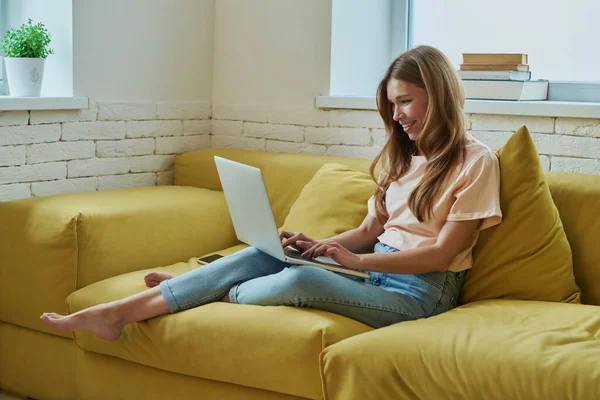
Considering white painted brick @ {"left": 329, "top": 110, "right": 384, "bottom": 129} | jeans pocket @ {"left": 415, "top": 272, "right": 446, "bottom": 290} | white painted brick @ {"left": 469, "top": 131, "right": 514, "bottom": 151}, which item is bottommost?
jeans pocket @ {"left": 415, "top": 272, "right": 446, "bottom": 290}

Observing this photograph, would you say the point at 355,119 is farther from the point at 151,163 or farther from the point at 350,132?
the point at 151,163

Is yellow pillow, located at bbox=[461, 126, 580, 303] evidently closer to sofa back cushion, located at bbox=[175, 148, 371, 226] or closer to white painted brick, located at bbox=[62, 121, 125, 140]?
sofa back cushion, located at bbox=[175, 148, 371, 226]

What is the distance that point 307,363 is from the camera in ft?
7.14

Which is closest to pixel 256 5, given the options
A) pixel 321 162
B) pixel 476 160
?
pixel 321 162

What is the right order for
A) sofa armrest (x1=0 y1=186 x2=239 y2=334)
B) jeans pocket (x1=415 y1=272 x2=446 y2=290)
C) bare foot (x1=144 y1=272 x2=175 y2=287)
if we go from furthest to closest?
sofa armrest (x1=0 y1=186 x2=239 y2=334), bare foot (x1=144 y1=272 x2=175 y2=287), jeans pocket (x1=415 y1=272 x2=446 y2=290)

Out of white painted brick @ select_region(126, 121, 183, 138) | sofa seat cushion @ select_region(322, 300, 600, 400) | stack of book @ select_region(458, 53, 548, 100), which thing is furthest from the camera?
white painted brick @ select_region(126, 121, 183, 138)

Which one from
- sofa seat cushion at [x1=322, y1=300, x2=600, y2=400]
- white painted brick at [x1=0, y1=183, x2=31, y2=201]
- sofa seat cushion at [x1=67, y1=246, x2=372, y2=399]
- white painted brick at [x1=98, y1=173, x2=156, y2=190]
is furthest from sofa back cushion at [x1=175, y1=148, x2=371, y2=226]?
sofa seat cushion at [x1=322, y1=300, x2=600, y2=400]

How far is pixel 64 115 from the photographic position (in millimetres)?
3242

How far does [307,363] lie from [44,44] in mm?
1681

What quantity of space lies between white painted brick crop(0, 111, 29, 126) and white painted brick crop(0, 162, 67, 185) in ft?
0.51

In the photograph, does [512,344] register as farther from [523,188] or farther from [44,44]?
[44,44]

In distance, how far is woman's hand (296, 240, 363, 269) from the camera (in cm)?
232

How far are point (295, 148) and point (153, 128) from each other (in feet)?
1.92

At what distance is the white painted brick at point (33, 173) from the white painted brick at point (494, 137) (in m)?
1.51
